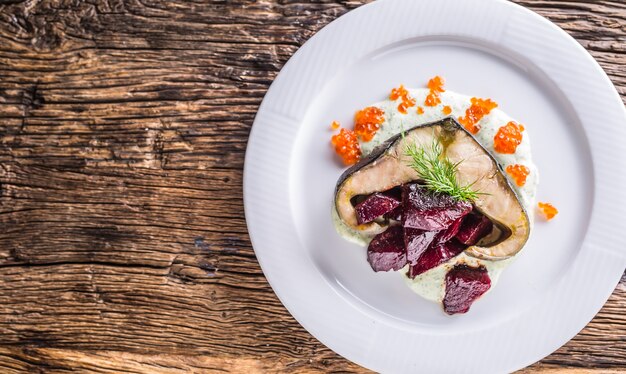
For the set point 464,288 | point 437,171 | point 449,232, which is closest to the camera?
point 437,171

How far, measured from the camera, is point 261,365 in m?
2.61

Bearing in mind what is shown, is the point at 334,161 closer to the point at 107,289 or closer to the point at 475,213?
the point at 475,213

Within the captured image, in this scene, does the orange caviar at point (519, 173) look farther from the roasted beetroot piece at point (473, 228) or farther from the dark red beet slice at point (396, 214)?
the dark red beet slice at point (396, 214)

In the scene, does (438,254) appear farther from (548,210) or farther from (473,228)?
(548,210)

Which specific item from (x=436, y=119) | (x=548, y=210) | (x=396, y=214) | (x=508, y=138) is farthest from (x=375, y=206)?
(x=548, y=210)

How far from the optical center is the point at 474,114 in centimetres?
238

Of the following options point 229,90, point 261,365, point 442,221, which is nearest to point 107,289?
point 261,365

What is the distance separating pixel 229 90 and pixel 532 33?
1213 mm

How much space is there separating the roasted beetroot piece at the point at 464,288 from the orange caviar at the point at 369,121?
0.63 m

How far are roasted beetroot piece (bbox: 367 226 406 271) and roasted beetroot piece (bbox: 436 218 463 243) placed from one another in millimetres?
141

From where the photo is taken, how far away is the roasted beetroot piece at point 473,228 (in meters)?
2.22

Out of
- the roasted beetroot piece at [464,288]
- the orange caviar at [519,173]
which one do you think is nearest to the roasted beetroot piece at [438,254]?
the roasted beetroot piece at [464,288]

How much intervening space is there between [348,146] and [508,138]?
0.61 meters

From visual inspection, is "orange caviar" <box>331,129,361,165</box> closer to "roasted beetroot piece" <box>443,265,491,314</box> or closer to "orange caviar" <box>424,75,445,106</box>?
"orange caviar" <box>424,75,445,106</box>
